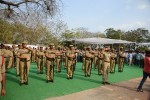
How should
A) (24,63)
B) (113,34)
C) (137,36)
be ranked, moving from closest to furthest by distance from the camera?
(24,63), (137,36), (113,34)

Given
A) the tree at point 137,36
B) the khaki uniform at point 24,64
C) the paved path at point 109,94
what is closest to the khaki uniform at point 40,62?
the khaki uniform at point 24,64

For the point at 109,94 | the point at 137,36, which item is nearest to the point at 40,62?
the point at 109,94

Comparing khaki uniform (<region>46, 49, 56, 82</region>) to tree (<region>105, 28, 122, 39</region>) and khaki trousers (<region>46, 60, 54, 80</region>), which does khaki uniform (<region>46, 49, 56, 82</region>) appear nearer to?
khaki trousers (<region>46, 60, 54, 80</region>)

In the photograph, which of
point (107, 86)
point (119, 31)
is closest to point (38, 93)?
point (107, 86)

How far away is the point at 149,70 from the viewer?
12.7 meters

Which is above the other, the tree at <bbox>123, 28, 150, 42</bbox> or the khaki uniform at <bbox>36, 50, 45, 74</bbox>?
the tree at <bbox>123, 28, 150, 42</bbox>

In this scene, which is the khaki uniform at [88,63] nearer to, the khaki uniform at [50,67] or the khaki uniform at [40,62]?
the khaki uniform at [40,62]

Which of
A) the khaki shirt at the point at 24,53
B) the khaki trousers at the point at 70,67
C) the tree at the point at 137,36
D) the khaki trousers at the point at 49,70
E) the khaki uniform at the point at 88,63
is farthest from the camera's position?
the tree at the point at 137,36

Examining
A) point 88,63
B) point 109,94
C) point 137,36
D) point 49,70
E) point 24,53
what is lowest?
point 109,94

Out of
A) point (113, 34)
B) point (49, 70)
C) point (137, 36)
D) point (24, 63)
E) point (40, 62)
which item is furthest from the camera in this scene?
point (113, 34)

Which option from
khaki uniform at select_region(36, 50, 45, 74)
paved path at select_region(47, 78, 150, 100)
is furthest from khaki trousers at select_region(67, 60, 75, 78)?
khaki uniform at select_region(36, 50, 45, 74)

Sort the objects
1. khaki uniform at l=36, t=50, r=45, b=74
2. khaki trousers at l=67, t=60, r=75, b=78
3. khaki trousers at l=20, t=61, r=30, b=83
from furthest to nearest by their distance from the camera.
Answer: khaki uniform at l=36, t=50, r=45, b=74 → khaki trousers at l=67, t=60, r=75, b=78 → khaki trousers at l=20, t=61, r=30, b=83

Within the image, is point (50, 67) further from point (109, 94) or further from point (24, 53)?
point (109, 94)

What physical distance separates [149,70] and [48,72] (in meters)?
5.08
